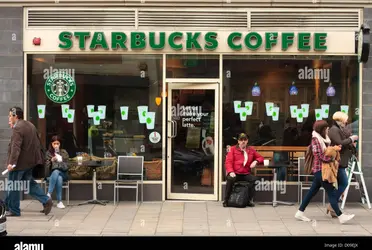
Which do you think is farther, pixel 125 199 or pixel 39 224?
pixel 125 199

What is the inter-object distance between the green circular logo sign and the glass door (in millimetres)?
1875

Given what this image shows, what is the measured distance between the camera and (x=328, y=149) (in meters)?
8.23

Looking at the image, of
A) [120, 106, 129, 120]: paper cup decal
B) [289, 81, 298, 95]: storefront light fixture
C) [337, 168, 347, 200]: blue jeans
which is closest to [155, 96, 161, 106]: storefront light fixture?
[120, 106, 129, 120]: paper cup decal

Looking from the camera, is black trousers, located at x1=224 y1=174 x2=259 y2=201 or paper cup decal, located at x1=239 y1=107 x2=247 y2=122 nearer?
black trousers, located at x1=224 y1=174 x2=259 y2=201

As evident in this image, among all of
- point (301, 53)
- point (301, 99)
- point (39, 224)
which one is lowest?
point (39, 224)

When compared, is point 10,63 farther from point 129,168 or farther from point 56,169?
point 129,168

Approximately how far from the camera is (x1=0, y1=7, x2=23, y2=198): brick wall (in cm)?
1023

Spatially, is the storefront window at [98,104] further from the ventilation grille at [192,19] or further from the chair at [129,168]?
the ventilation grille at [192,19]

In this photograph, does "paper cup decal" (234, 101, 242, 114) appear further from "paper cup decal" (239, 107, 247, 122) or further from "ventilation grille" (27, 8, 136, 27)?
"ventilation grille" (27, 8, 136, 27)

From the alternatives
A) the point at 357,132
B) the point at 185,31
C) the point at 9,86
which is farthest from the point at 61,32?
the point at 357,132

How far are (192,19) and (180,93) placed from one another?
4.55ft

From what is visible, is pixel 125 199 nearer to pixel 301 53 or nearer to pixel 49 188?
pixel 49 188

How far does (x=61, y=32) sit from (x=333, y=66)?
5.11m

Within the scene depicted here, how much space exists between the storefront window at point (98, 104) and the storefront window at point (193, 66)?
302 mm
